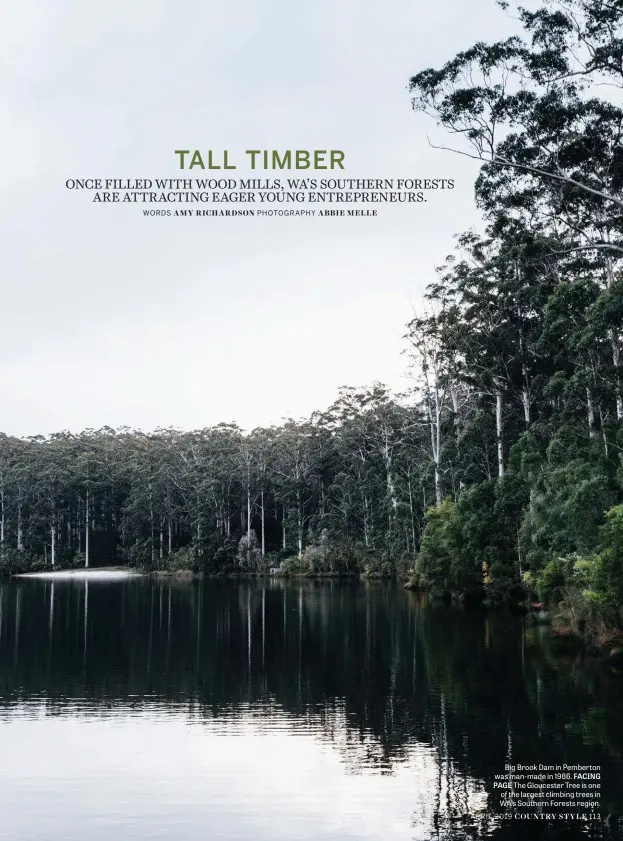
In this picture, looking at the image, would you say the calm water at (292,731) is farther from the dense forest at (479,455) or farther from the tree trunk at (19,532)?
the tree trunk at (19,532)

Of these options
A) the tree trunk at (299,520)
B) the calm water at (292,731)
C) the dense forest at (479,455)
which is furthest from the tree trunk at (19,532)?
the calm water at (292,731)

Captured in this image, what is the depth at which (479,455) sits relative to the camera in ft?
146

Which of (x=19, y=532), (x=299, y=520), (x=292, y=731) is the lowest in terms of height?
(x=292, y=731)

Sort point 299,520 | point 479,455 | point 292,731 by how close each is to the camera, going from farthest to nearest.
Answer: point 299,520 → point 479,455 → point 292,731

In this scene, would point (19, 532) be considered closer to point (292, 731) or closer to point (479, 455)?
point (479, 455)

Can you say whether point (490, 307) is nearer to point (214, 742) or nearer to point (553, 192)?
point (553, 192)

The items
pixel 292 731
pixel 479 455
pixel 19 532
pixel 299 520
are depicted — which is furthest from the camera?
pixel 19 532

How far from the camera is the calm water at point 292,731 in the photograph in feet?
29.9

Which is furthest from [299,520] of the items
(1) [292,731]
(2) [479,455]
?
(1) [292,731]

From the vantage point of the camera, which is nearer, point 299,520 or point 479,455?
point 479,455

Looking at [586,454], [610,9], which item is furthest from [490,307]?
[610,9]

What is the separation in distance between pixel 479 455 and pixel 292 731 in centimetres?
3301

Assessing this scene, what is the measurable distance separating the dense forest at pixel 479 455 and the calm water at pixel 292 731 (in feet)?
13.3

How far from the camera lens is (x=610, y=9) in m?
19.1
